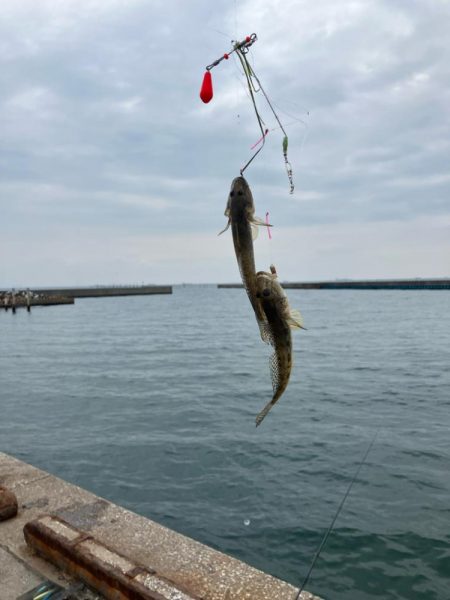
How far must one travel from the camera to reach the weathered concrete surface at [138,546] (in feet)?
16.3

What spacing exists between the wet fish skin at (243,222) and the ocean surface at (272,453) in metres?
5.96

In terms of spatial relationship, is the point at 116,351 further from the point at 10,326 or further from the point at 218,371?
the point at 10,326

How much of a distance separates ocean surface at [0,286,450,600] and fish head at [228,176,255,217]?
249 inches

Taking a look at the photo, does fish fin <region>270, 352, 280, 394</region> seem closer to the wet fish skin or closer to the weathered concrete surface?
the wet fish skin

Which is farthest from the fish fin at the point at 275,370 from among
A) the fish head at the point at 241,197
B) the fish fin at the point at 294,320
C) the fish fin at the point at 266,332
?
the fish head at the point at 241,197

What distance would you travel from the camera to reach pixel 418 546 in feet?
26.4

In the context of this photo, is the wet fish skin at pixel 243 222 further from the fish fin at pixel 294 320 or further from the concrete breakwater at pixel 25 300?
the concrete breakwater at pixel 25 300

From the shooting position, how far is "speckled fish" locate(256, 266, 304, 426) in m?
3.32

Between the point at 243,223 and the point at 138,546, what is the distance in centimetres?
465

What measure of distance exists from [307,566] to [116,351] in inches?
1131

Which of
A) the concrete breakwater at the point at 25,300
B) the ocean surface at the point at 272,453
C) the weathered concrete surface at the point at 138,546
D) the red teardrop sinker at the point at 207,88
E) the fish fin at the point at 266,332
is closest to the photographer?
the red teardrop sinker at the point at 207,88

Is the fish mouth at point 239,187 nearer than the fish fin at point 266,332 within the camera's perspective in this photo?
Yes

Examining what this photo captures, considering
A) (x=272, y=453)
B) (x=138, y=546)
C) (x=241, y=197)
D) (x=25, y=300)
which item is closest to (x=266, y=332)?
(x=241, y=197)

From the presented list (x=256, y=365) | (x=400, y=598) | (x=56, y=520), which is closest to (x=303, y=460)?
(x=400, y=598)
